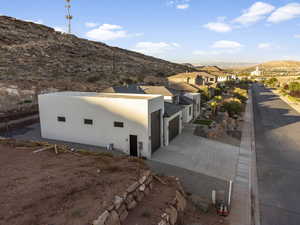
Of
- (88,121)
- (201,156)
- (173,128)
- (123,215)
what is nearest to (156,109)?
(173,128)

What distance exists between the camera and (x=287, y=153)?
1752 cm

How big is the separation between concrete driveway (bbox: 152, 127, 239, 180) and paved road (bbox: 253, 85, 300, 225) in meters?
2.11

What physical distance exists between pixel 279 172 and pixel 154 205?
1094 cm

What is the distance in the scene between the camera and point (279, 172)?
46.0 feet

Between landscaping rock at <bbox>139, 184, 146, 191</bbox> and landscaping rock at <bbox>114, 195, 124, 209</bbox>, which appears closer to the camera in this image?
landscaping rock at <bbox>114, 195, 124, 209</bbox>

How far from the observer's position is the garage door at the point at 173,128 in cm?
1876

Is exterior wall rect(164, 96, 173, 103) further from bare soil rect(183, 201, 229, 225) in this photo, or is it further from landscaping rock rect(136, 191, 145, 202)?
landscaping rock rect(136, 191, 145, 202)

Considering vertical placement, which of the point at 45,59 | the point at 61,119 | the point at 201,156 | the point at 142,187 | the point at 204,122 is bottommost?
the point at 201,156

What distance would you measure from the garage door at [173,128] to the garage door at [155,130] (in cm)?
230

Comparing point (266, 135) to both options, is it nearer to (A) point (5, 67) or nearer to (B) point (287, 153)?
(B) point (287, 153)

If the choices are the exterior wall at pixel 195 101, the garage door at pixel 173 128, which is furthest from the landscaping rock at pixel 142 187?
the exterior wall at pixel 195 101

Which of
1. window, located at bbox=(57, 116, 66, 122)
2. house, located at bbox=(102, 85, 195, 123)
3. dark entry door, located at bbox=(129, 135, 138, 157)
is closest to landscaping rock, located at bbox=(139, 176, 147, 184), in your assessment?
dark entry door, located at bbox=(129, 135, 138, 157)

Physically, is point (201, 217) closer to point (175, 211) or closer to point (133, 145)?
point (175, 211)

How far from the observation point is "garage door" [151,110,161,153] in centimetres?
1556
